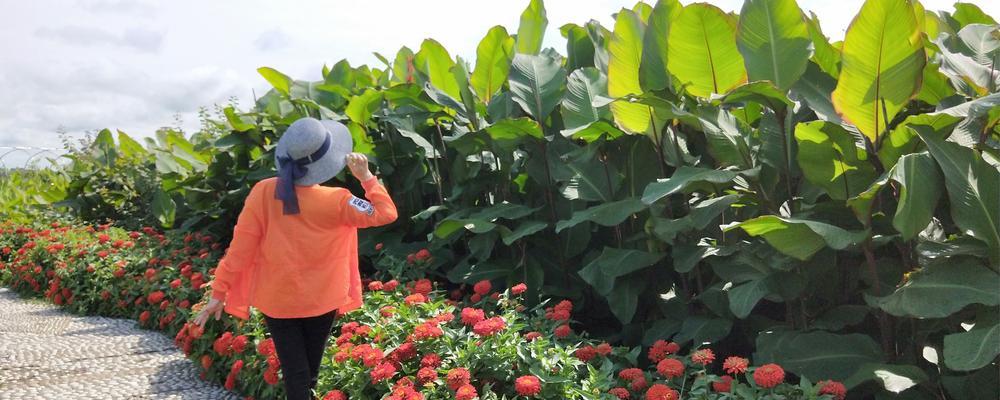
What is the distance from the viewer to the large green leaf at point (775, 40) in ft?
8.62

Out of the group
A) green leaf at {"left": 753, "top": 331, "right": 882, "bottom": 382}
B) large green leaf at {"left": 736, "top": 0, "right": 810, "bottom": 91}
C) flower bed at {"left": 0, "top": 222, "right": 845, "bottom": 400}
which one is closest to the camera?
flower bed at {"left": 0, "top": 222, "right": 845, "bottom": 400}

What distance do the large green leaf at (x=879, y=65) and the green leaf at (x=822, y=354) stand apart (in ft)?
2.27

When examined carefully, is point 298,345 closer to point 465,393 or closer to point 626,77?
point 465,393

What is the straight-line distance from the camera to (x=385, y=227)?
495cm

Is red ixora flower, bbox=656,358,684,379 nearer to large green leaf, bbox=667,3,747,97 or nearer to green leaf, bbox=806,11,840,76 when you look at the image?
large green leaf, bbox=667,3,747,97

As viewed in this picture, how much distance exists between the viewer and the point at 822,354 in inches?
101

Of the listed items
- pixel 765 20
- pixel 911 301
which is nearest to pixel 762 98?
pixel 765 20

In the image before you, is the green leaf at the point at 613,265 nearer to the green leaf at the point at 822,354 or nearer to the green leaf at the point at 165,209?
the green leaf at the point at 822,354

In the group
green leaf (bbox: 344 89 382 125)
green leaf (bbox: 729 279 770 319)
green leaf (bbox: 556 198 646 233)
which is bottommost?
green leaf (bbox: 729 279 770 319)

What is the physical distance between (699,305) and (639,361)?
1.17 feet

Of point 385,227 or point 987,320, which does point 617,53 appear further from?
point 385,227

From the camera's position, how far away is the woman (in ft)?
8.98

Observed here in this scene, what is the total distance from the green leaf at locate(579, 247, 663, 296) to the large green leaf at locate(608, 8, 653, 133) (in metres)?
0.49

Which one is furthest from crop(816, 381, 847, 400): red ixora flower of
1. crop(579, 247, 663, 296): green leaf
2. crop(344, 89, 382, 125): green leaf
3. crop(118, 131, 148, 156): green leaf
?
crop(118, 131, 148, 156): green leaf
